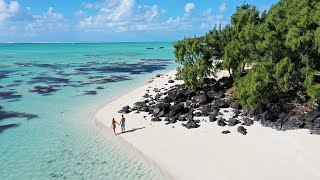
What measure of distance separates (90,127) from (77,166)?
9.17 metres

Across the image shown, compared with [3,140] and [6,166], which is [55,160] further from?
[3,140]

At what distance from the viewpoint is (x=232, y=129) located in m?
27.9

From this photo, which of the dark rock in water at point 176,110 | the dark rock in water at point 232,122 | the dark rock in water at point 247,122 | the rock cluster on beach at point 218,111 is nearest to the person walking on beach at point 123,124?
the rock cluster on beach at point 218,111

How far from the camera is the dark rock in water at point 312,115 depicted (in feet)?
86.9

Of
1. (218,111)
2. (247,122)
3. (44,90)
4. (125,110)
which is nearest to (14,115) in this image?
(125,110)

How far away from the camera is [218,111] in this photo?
32938 millimetres

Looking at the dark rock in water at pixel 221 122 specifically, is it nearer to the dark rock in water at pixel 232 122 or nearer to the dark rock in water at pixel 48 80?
the dark rock in water at pixel 232 122

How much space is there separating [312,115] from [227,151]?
8473 millimetres

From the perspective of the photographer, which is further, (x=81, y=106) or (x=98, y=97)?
(x=98, y=97)

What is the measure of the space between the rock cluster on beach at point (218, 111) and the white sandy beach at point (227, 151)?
2.48 ft

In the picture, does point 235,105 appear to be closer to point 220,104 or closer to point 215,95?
point 220,104

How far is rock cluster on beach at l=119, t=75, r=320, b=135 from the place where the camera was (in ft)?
88.9

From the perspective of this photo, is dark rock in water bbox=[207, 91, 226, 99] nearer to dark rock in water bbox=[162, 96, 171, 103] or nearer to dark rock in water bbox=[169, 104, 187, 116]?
dark rock in water bbox=[162, 96, 171, 103]

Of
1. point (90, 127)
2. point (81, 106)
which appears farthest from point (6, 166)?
point (81, 106)
